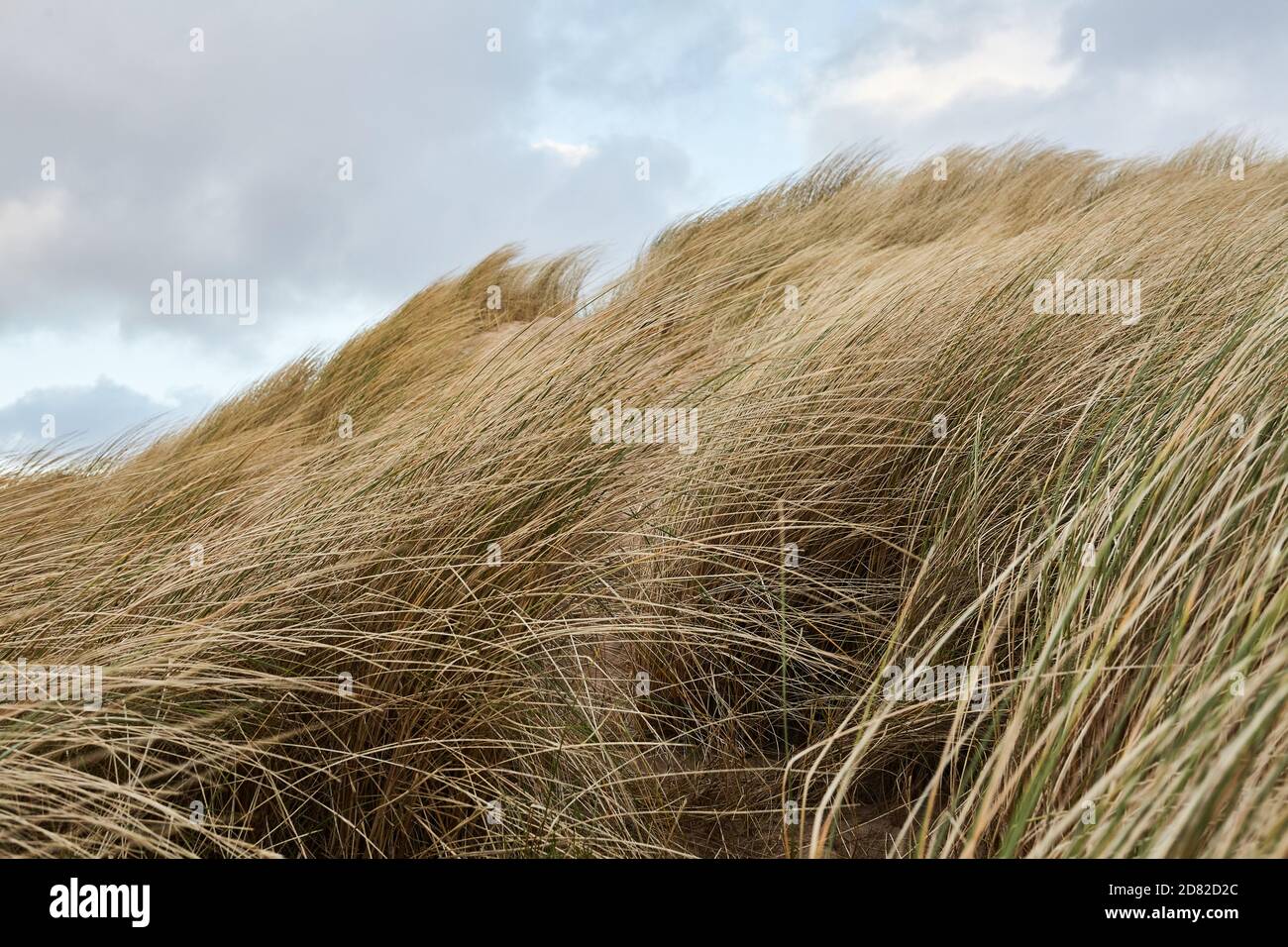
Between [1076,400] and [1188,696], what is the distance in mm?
1280

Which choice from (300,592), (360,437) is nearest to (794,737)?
(300,592)

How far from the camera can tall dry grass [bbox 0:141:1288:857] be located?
47.5 inches

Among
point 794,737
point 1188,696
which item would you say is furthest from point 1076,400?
point 1188,696

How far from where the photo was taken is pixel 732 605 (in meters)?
1.86

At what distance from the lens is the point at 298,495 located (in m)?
2.06

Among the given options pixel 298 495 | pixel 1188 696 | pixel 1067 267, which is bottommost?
pixel 1188 696

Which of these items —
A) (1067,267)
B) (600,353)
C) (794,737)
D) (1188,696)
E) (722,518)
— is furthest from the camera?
(1067,267)

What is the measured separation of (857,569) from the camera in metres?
2.05

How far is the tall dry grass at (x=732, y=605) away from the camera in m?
1.21

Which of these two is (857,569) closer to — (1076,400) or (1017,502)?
(1017,502)

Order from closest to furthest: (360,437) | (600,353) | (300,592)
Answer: (300,592) < (600,353) < (360,437)
